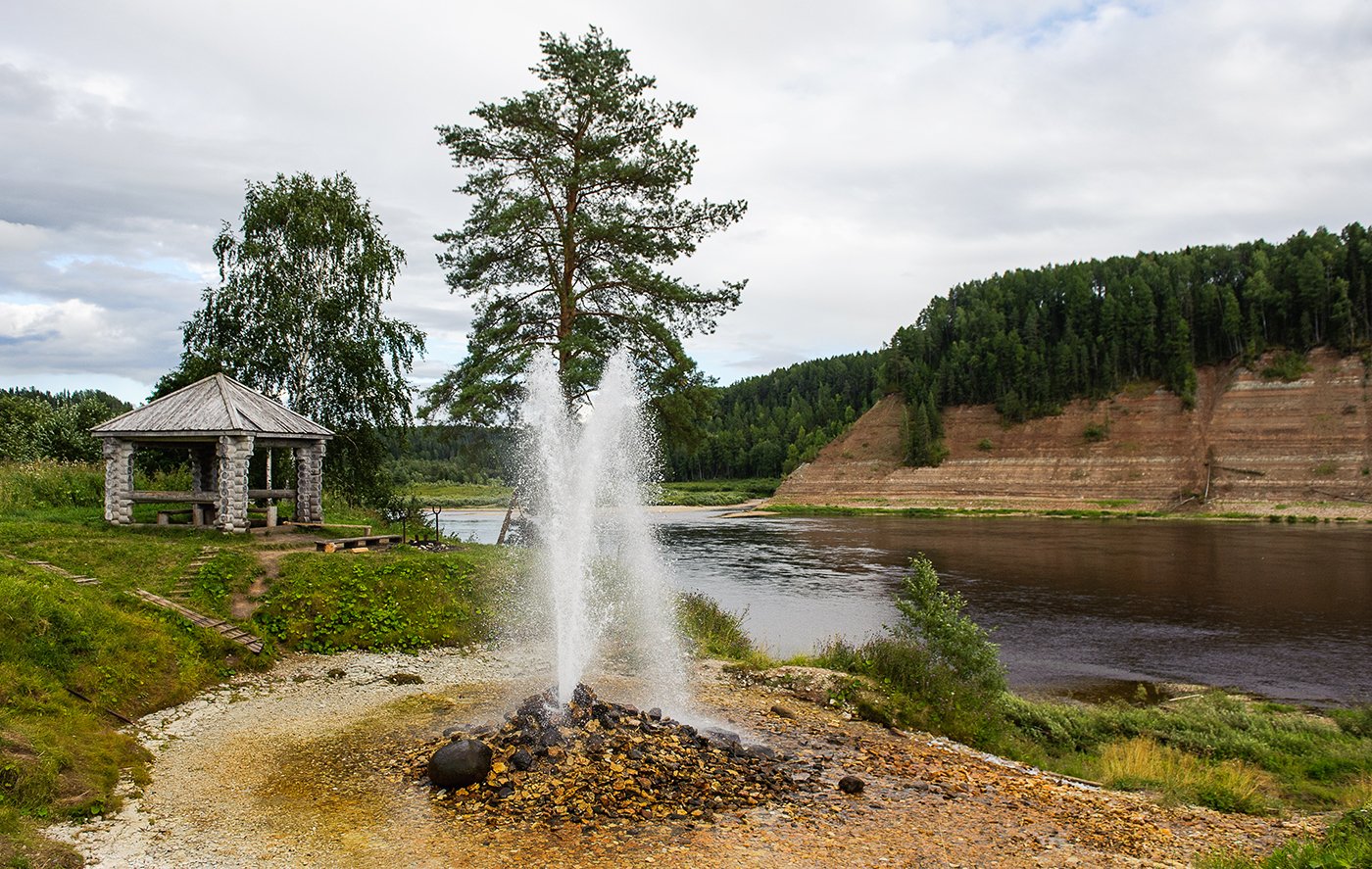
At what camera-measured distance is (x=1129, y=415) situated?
297 feet

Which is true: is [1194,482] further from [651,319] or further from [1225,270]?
[651,319]

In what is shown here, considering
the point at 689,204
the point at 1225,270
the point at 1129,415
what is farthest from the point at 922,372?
the point at 689,204

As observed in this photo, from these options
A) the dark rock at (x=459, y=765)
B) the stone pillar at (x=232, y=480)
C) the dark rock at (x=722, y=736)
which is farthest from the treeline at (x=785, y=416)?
the dark rock at (x=459, y=765)

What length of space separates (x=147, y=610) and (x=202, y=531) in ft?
21.5

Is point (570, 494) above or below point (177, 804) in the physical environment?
above

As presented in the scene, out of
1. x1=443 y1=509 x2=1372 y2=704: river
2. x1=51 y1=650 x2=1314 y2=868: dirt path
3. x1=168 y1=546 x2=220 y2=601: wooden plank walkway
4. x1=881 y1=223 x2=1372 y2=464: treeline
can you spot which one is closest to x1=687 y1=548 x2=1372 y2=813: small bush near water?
x1=51 y1=650 x2=1314 y2=868: dirt path

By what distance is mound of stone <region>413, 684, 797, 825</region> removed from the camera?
31.0 feet

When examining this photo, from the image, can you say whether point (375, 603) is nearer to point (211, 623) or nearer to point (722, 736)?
point (211, 623)

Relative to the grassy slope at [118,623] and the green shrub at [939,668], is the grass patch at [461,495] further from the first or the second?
the green shrub at [939,668]

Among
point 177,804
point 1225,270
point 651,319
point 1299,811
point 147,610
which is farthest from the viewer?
point 1225,270

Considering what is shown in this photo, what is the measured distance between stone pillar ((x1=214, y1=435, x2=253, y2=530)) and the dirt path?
8961 mm

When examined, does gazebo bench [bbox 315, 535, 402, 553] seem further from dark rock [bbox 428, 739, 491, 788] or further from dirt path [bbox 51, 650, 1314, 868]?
dark rock [bbox 428, 739, 491, 788]

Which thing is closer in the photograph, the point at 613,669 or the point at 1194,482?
the point at 613,669

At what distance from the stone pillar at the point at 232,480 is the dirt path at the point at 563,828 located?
29.4ft
